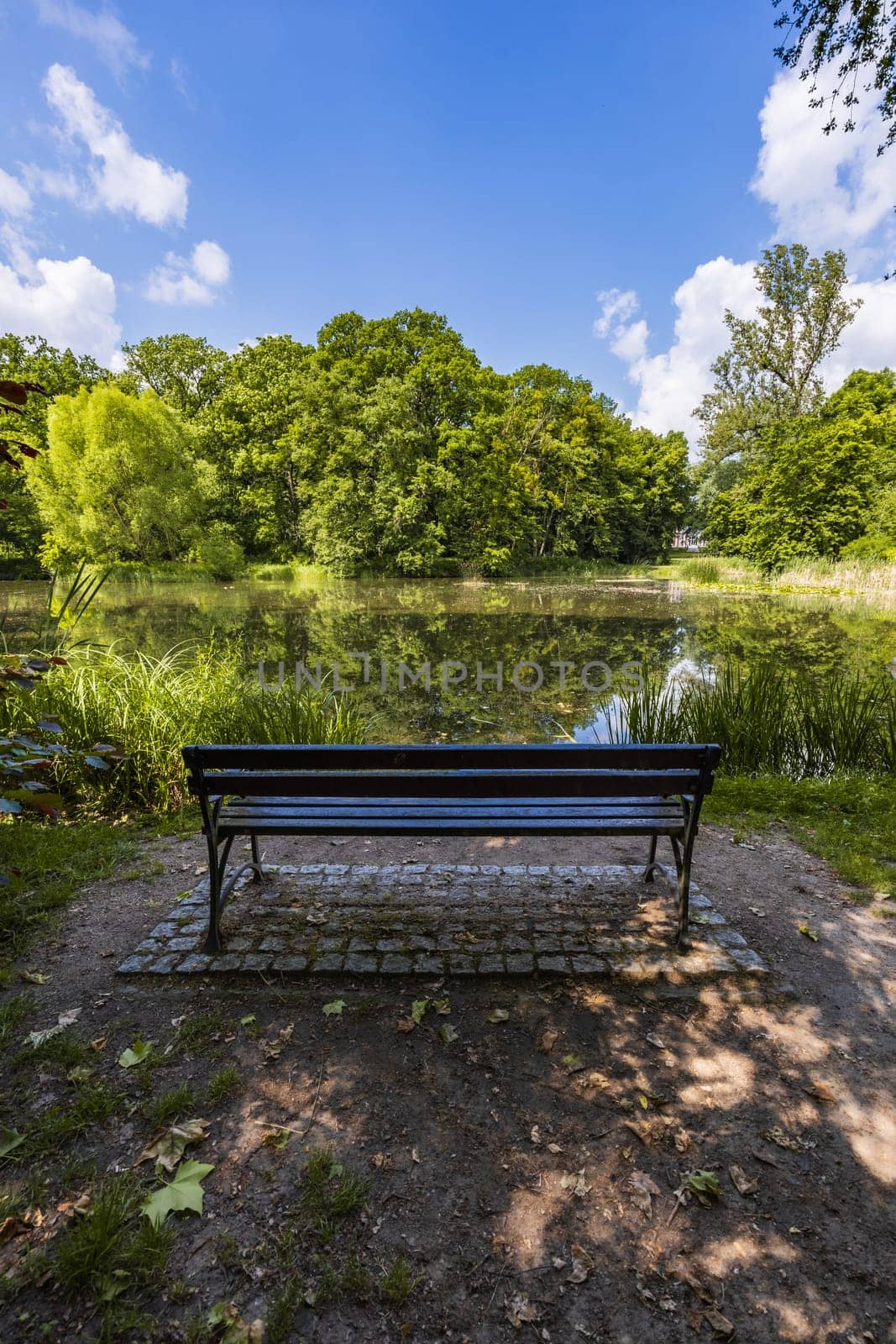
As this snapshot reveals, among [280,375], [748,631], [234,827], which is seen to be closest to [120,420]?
[280,375]

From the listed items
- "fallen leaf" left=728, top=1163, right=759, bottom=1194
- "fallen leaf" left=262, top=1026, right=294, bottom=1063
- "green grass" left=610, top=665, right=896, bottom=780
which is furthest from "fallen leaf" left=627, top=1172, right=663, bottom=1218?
"green grass" left=610, top=665, right=896, bottom=780

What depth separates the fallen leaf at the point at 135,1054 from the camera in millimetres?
2027

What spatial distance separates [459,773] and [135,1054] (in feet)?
4.84

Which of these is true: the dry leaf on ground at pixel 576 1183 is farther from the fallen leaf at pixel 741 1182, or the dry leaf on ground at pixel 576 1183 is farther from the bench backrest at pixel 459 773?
the bench backrest at pixel 459 773

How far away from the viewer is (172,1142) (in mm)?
1743

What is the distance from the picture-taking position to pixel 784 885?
3.32 metres

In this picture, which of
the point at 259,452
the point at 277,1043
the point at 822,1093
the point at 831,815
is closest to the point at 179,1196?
the point at 277,1043

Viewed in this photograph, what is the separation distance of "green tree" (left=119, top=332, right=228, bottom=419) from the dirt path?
4087 cm

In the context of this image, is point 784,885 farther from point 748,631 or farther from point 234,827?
point 748,631

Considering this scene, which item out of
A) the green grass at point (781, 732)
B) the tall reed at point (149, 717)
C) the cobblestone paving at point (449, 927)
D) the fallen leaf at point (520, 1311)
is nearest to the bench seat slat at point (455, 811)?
the cobblestone paving at point (449, 927)

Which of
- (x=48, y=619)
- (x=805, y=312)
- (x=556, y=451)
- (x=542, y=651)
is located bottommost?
(x=542, y=651)

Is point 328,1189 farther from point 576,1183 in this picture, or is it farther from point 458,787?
point 458,787

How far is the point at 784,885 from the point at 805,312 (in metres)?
39.5

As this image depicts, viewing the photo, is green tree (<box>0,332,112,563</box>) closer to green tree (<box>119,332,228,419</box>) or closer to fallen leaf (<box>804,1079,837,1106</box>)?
green tree (<box>119,332,228,419</box>)
